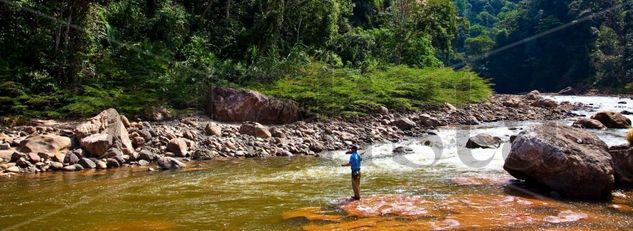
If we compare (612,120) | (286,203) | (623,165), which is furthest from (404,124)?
(286,203)

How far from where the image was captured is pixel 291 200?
8.73 meters

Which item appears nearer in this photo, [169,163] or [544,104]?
[169,163]

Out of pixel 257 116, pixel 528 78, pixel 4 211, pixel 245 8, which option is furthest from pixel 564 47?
pixel 4 211

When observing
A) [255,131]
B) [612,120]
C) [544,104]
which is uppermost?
[544,104]

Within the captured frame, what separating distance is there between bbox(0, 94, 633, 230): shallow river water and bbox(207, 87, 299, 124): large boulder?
4.76 meters

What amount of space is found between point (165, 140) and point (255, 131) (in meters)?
2.85

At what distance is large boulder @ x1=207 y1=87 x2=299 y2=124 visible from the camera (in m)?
17.4

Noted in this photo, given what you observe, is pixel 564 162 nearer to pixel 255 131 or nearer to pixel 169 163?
pixel 169 163

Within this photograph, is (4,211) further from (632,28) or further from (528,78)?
(528,78)

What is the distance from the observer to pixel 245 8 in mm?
26562

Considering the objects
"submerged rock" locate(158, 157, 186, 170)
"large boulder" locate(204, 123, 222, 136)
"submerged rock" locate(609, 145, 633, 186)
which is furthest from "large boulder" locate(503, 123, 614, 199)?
"large boulder" locate(204, 123, 222, 136)

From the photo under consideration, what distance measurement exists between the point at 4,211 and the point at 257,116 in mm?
10418

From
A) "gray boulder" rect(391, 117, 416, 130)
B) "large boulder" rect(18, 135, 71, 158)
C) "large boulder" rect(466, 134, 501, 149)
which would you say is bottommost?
"large boulder" rect(18, 135, 71, 158)

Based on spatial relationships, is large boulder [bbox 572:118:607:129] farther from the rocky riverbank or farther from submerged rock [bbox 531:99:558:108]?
submerged rock [bbox 531:99:558:108]
